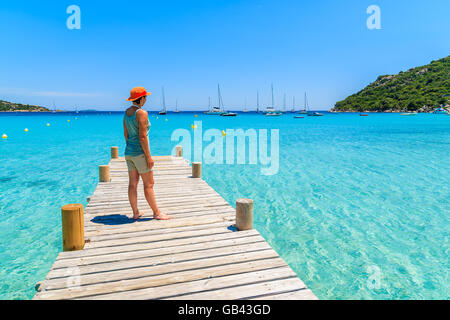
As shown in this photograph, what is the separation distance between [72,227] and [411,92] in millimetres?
150182

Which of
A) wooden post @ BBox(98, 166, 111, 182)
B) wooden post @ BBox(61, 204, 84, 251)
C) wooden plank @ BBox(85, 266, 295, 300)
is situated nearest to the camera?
wooden plank @ BBox(85, 266, 295, 300)

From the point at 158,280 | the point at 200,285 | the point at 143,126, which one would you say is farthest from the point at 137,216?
the point at 200,285

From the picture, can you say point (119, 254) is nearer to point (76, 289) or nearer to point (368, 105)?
point (76, 289)

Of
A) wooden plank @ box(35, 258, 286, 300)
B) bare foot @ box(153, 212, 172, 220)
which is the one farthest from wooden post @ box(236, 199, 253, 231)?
bare foot @ box(153, 212, 172, 220)

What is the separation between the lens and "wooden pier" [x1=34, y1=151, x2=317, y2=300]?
10.3ft

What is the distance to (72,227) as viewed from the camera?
13.3ft

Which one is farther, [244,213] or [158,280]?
[244,213]

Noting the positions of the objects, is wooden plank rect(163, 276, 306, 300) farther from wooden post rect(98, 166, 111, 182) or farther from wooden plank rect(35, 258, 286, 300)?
wooden post rect(98, 166, 111, 182)

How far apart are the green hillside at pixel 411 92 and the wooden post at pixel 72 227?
12763cm

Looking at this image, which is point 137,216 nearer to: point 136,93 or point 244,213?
point 244,213

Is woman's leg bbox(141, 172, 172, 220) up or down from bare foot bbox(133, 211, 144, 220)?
up

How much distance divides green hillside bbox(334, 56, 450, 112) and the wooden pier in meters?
126

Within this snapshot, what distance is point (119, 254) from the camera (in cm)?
398

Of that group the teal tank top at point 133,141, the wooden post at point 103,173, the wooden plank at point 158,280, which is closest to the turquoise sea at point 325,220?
the wooden post at point 103,173
